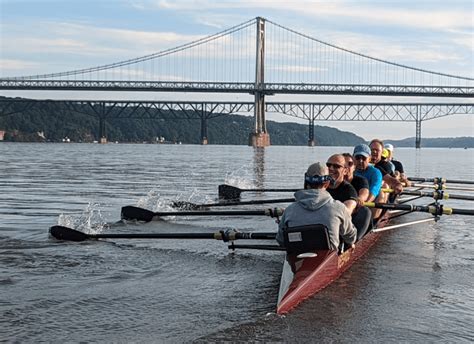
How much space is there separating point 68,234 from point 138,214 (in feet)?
6.92

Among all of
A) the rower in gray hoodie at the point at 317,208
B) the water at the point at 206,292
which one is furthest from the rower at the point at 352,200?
the rower in gray hoodie at the point at 317,208

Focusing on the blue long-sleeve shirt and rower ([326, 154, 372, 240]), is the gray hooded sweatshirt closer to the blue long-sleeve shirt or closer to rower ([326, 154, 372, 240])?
rower ([326, 154, 372, 240])

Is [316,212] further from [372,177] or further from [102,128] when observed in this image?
[102,128]

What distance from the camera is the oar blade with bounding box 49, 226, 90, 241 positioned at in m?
8.50

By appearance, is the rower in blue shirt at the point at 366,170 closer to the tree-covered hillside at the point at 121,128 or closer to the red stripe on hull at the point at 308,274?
the red stripe on hull at the point at 308,274

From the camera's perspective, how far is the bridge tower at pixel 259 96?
306 feet

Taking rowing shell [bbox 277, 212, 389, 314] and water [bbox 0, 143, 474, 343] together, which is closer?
water [bbox 0, 143, 474, 343]

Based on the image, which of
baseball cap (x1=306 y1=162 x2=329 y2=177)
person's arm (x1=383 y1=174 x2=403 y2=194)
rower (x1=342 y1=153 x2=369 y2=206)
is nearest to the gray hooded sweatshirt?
baseball cap (x1=306 y1=162 x2=329 y2=177)

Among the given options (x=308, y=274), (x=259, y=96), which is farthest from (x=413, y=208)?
(x=259, y=96)

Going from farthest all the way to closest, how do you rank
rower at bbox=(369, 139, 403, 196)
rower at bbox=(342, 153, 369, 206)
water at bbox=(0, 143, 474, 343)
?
1. rower at bbox=(369, 139, 403, 196)
2. rower at bbox=(342, 153, 369, 206)
3. water at bbox=(0, 143, 474, 343)

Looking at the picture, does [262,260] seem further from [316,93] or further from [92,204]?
[316,93]

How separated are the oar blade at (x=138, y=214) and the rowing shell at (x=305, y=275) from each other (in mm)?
4526

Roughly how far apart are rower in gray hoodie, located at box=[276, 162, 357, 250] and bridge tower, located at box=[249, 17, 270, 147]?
86112 mm

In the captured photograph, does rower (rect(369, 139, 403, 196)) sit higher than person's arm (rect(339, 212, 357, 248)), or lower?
higher
